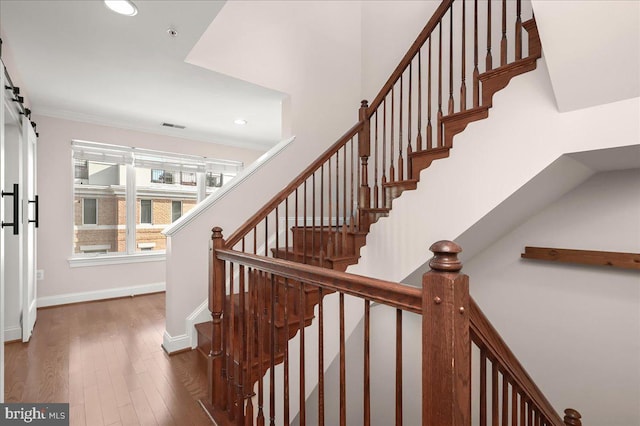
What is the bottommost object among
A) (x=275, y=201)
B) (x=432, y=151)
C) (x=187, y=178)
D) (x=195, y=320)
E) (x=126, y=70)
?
(x=195, y=320)

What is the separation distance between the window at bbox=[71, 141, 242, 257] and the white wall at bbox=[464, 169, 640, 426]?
4.31 metres

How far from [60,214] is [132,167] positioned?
3.30ft

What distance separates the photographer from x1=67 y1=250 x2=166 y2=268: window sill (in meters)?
3.76

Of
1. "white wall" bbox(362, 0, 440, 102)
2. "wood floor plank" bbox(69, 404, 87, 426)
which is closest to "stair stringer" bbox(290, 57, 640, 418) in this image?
"wood floor plank" bbox(69, 404, 87, 426)

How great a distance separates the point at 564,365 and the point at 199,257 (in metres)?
2.94

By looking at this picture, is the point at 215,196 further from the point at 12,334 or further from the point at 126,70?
the point at 12,334

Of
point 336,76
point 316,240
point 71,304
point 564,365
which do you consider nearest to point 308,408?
point 316,240

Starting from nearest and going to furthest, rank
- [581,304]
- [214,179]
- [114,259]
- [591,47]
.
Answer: [591,47] < [581,304] < [114,259] < [214,179]

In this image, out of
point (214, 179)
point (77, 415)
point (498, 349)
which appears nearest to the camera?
point (498, 349)

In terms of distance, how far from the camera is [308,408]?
283 centimetres

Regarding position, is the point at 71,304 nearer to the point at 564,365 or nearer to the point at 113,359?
the point at 113,359

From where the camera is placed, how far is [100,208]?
4.09m

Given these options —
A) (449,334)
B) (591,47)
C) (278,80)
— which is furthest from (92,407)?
(591,47)

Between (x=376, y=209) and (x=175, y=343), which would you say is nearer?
(x=376, y=209)
